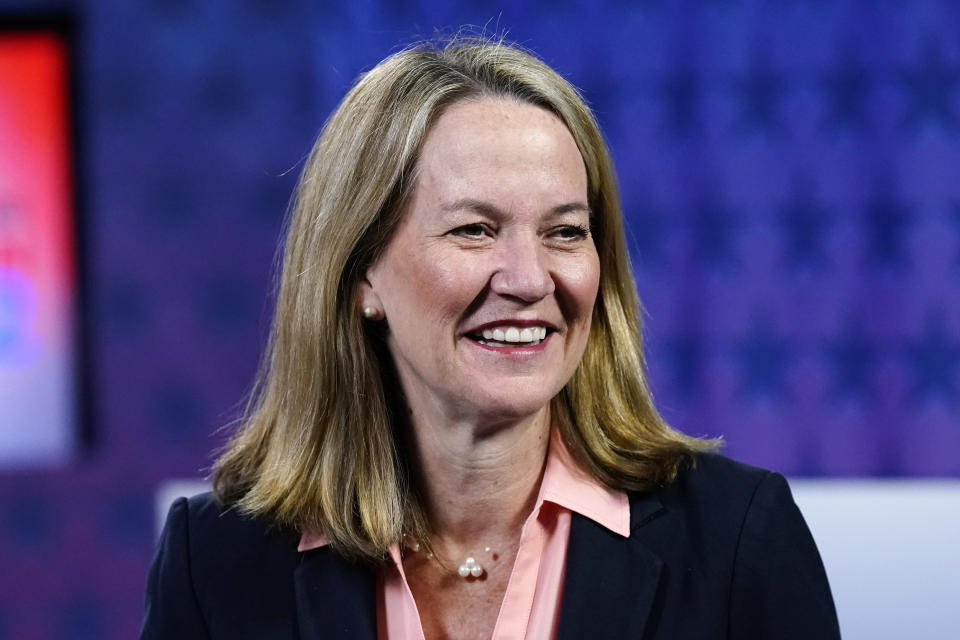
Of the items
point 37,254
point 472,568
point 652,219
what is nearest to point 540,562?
point 472,568

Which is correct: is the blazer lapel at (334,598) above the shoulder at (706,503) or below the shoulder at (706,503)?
below

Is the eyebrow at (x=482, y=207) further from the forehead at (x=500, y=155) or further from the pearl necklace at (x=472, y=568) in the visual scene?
the pearl necklace at (x=472, y=568)

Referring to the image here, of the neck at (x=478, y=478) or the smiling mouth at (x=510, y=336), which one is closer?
the smiling mouth at (x=510, y=336)

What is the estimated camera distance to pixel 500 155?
4.77 feet

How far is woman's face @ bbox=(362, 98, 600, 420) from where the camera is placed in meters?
1.43

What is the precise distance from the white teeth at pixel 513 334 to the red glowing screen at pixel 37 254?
82.9 inches

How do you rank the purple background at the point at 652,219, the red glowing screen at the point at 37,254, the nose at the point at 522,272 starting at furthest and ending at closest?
1. the red glowing screen at the point at 37,254
2. the purple background at the point at 652,219
3. the nose at the point at 522,272

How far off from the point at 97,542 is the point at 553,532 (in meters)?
2.09

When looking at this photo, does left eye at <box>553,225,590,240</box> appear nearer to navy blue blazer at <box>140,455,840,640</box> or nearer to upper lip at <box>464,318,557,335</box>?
upper lip at <box>464,318,557,335</box>

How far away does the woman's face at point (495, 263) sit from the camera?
1.43m

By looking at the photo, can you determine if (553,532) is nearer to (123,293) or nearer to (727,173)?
(727,173)

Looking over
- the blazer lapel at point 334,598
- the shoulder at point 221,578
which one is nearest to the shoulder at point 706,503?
the blazer lapel at point 334,598

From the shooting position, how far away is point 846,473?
294 centimetres

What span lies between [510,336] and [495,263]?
0.10 metres
